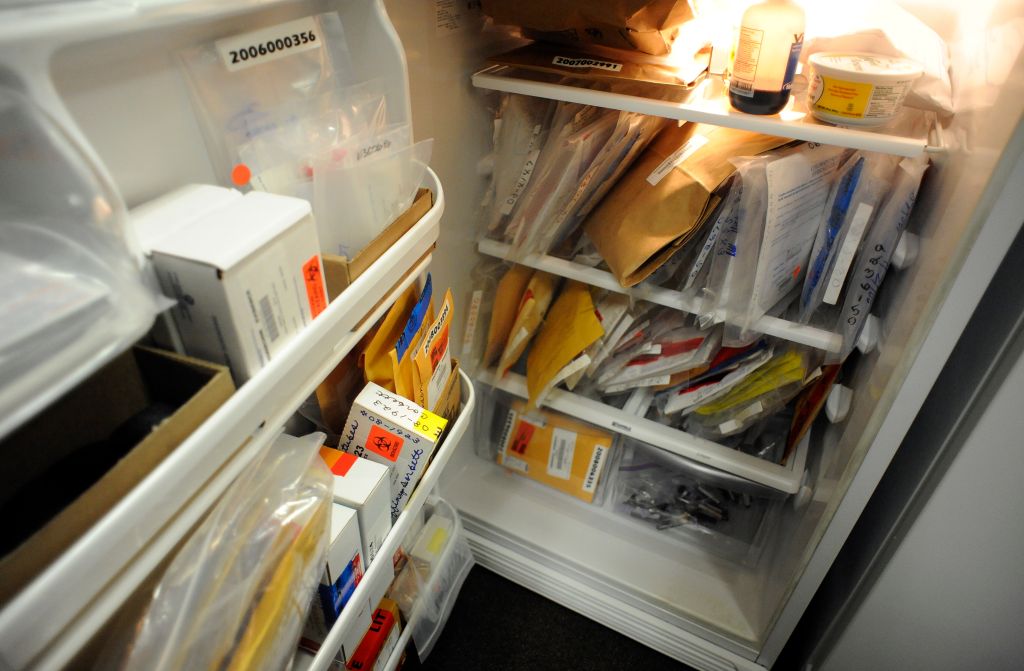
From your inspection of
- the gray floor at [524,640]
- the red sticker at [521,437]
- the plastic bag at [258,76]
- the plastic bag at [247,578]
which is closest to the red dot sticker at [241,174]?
the plastic bag at [258,76]

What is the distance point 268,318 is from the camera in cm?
47

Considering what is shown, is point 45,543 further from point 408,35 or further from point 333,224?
point 408,35

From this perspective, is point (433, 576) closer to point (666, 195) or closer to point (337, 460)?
point (337, 460)

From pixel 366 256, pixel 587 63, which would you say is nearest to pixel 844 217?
pixel 587 63

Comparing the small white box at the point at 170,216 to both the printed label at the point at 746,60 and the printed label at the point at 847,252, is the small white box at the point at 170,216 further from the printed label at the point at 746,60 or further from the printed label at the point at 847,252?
the printed label at the point at 847,252

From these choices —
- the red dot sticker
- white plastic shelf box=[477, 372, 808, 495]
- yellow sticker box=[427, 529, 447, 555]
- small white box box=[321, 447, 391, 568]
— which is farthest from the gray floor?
the red dot sticker

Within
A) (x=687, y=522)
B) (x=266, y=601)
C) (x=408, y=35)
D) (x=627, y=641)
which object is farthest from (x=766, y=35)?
(x=627, y=641)

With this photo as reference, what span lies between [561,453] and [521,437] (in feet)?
0.32

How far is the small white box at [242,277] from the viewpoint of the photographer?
0.44 metres

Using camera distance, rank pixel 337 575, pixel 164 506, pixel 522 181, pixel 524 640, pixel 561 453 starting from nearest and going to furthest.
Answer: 1. pixel 164 506
2. pixel 337 575
3. pixel 522 181
4. pixel 524 640
5. pixel 561 453

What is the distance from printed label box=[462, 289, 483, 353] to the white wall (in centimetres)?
77

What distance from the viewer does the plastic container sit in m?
0.72

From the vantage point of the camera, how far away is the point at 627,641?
4.11 ft

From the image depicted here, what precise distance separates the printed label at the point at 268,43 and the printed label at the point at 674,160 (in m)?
0.52
